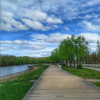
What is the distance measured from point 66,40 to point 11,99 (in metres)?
35.0

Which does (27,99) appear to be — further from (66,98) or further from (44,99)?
(66,98)

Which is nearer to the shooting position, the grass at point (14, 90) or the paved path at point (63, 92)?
the paved path at point (63, 92)

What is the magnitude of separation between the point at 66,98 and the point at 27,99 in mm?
2069

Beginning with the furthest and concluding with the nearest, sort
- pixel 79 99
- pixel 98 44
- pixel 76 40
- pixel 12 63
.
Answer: pixel 12 63, pixel 98 44, pixel 76 40, pixel 79 99

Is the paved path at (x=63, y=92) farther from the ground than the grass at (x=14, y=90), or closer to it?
farther from the ground

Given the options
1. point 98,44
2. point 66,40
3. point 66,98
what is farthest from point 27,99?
point 98,44

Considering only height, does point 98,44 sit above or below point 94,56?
above

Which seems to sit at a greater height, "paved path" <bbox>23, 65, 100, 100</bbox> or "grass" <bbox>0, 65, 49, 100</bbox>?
"paved path" <bbox>23, 65, 100, 100</bbox>

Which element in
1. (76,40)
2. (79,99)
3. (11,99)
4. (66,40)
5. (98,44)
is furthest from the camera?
(98,44)

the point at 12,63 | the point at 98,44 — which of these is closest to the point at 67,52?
the point at 98,44

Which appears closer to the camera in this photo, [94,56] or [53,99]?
[53,99]

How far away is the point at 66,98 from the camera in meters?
6.43

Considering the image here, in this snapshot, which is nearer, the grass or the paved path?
the paved path

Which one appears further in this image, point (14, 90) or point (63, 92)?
point (14, 90)
